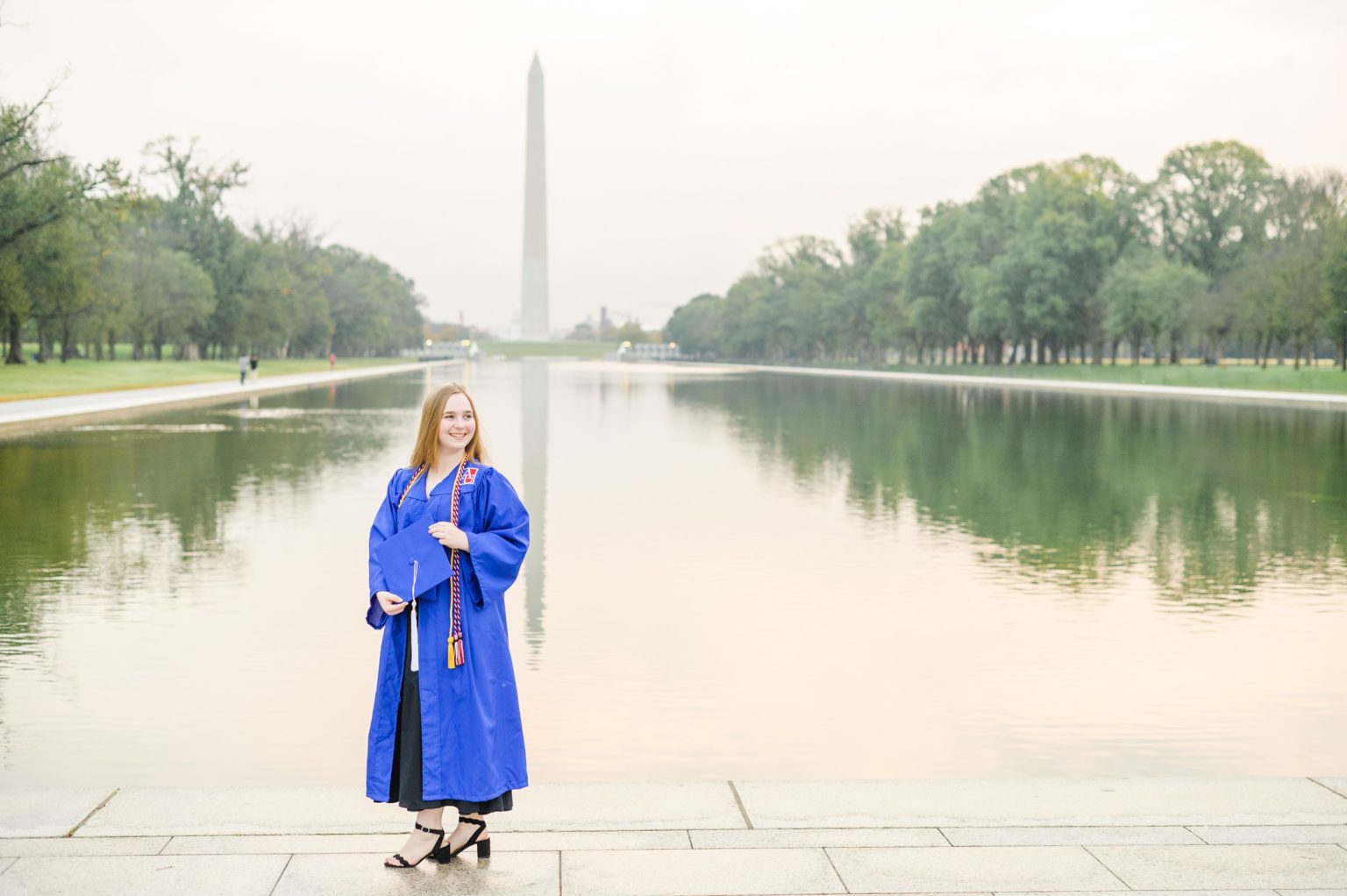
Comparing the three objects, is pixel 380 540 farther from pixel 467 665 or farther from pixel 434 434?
pixel 467 665

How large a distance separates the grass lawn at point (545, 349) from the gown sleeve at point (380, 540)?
5829 inches

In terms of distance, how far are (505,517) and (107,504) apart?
12871 mm

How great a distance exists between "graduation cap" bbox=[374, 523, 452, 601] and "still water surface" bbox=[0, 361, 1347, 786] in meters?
2.08

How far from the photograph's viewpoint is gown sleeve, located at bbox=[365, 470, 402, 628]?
4.76 m

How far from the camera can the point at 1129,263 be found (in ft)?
242

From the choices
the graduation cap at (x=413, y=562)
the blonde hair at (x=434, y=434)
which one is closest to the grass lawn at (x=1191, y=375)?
the blonde hair at (x=434, y=434)

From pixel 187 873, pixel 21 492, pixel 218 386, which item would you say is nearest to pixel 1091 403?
pixel 218 386

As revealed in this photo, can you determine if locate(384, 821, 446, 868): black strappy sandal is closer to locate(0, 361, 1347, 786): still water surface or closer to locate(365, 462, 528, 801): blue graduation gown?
locate(365, 462, 528, 801): blue graduation gown

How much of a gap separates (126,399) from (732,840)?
140ft

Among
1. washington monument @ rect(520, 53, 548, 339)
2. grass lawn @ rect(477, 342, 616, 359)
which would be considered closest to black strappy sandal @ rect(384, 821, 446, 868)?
washington monument @ rect(520, 53, 548, 339)

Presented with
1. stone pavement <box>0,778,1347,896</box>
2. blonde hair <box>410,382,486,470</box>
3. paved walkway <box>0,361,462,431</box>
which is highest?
blonde hair <box>410,382,486,470</box>

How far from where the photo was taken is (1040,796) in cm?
537

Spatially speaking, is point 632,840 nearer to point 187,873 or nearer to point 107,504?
point 187,873

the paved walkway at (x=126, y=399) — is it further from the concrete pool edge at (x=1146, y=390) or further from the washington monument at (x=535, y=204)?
the washington monument at (x=535, y=204)
